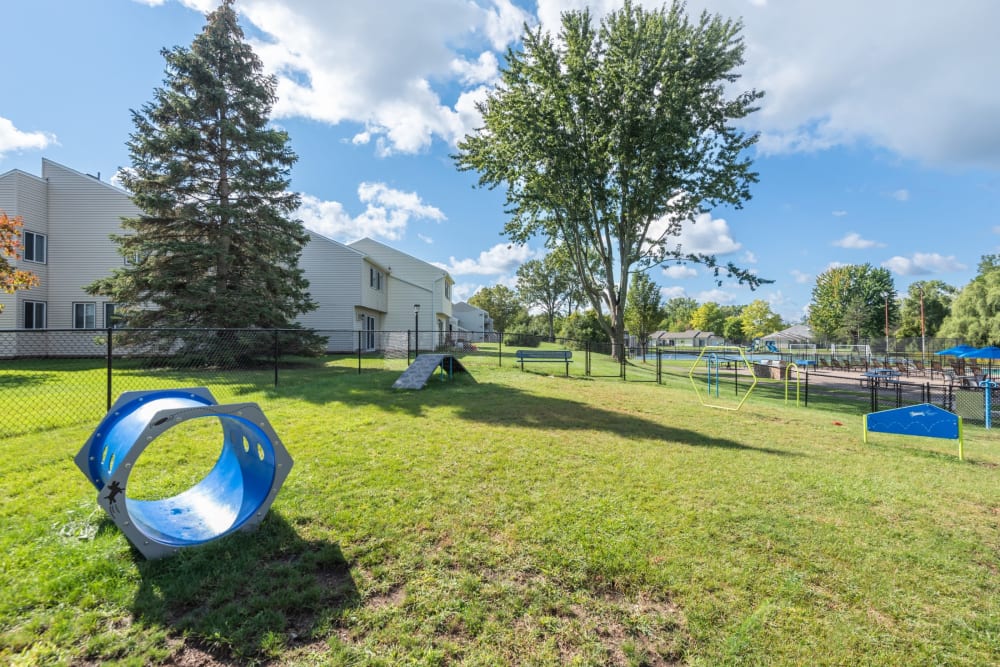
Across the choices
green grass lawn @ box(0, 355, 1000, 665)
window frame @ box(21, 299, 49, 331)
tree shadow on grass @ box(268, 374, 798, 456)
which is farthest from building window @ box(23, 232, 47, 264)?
green grass lawn @ box(0, 355, 1000, 665)

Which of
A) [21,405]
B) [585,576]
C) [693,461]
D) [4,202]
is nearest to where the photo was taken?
[585,576]

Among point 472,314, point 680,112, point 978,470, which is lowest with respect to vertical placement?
point 978,470

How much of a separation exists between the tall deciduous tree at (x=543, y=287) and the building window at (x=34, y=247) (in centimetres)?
5415

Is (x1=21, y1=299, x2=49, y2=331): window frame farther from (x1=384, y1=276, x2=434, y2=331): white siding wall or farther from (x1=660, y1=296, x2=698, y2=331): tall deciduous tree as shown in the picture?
(x1=660, y1=296, x2=698, y2=331): tall deciduous tree

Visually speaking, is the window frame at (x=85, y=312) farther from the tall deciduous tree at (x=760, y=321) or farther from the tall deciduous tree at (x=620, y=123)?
the tall deciduous tree at (x=760, y=321)

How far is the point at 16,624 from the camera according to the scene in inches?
94.1

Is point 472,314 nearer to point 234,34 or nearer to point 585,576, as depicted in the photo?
point 234,34

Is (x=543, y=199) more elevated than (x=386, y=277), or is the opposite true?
(x=543, y=199)

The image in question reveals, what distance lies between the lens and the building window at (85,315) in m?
20.2

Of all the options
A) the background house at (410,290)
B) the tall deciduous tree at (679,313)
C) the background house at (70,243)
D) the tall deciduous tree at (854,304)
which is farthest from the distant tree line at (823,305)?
the tall deciduous tree at (679,313)

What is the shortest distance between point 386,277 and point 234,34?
15.4m

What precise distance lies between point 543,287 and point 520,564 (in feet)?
217

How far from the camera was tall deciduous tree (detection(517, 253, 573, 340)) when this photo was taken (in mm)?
66375

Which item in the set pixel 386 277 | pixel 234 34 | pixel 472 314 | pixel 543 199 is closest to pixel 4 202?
pixel 234 34
